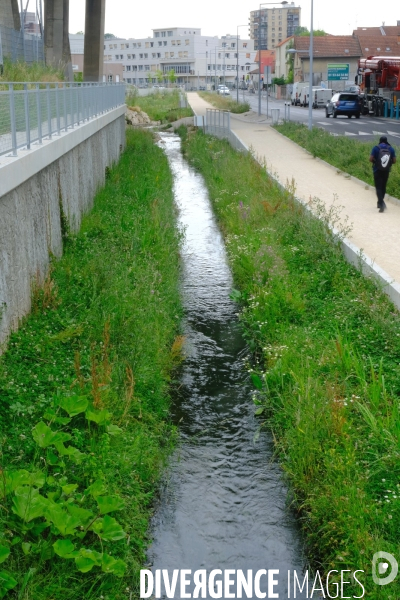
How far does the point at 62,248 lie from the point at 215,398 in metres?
4.98

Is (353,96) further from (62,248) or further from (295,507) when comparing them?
(295,507)

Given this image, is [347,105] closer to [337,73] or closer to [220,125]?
[220,125]

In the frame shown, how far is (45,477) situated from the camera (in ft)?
20.9

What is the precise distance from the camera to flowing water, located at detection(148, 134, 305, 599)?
652 centimetres

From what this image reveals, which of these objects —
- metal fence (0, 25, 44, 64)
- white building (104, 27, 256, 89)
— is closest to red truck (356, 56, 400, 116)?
metal fence (0, 25, 44, 64)

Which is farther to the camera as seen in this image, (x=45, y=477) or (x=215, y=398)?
(x=215, y=398)

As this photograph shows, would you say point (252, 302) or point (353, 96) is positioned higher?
point (353, 96)

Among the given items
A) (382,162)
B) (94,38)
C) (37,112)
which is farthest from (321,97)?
(37,112)

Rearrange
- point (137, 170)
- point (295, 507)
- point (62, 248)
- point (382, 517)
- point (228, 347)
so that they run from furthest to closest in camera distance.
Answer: point (137, 170), point (62, 248), point (228, 347), point (295, 507), point (382, 517)

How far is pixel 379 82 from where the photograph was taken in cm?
5081

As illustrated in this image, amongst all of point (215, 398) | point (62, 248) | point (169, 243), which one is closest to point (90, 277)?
point (62, 248)

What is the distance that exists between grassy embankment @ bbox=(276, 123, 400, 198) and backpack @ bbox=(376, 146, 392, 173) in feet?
6.26

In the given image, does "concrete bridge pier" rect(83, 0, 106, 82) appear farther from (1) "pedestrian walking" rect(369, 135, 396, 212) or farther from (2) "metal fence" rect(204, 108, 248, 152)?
(1) "pedestrian walking" rect(369, 135, 396, 212)

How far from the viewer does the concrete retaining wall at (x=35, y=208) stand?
880 centimetres
